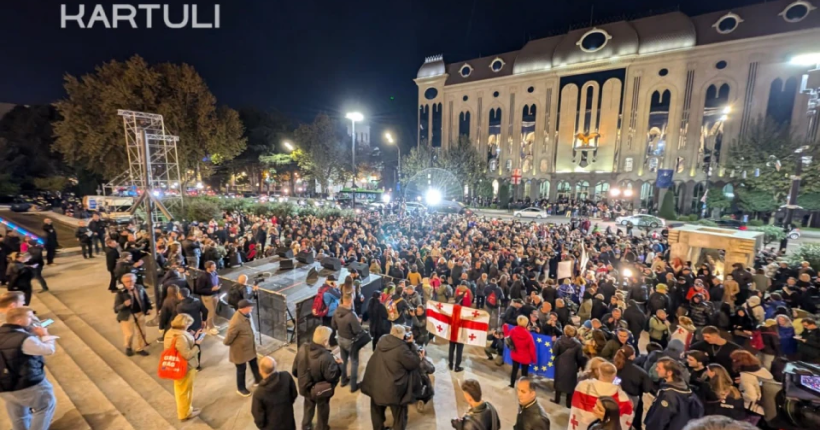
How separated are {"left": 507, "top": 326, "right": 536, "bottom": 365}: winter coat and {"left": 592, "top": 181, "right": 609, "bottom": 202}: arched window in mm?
37933

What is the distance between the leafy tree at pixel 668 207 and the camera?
3048 centimetres

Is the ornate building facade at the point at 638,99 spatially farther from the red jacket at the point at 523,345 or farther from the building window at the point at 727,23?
the red jacket at the point at 523,345

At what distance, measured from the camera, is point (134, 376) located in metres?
5.44

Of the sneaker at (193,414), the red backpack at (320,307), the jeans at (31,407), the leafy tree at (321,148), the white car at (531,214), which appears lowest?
the sneaker at (193,414)

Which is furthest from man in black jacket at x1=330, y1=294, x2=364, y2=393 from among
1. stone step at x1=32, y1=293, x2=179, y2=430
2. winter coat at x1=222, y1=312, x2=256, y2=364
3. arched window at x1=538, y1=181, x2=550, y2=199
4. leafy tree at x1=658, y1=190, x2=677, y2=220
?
arched window at x1=538, y1=181, x2=550, y2=199

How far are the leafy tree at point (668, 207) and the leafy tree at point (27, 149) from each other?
60646 millimetres

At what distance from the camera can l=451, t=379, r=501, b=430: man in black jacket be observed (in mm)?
2938

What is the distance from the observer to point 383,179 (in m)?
62.8

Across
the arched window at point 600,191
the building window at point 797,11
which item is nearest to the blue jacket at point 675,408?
the arched window at point 600,191

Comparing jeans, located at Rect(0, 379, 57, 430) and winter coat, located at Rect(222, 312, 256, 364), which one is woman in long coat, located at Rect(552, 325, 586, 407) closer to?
winter coat, located at Rect(222, 312, 256, 364)

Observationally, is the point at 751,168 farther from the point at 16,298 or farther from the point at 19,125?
the point at 19,125

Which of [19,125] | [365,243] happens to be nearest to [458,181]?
[365,243]

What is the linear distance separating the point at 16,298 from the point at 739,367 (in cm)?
906

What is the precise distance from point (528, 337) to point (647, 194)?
126ft
